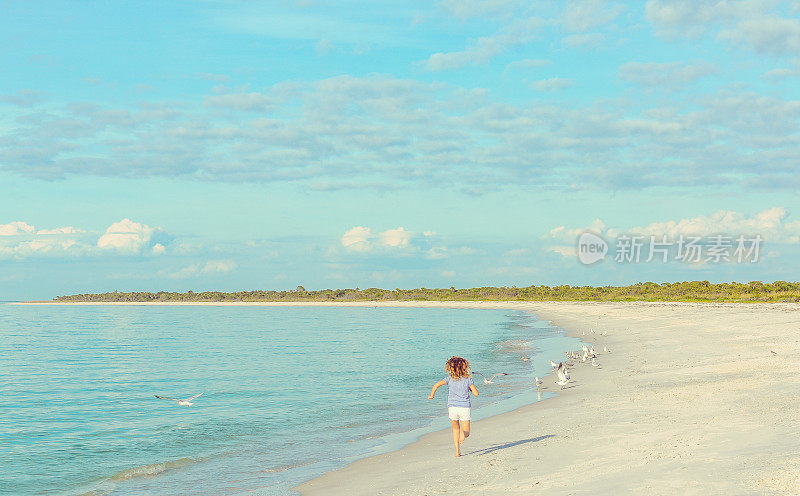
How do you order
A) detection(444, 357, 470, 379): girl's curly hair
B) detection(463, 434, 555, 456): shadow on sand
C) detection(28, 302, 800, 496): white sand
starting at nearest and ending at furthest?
detection(28, 302, 800, 496): white sand < detection(444, 357, 470, 379): girl's curly hair < detection(463, 434, 555, 456): shadow on sand

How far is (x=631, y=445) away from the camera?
1266 cm

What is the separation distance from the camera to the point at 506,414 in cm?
1966

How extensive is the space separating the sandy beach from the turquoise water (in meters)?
2.16

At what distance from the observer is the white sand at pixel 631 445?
1007cm

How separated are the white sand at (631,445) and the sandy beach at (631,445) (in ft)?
0.08

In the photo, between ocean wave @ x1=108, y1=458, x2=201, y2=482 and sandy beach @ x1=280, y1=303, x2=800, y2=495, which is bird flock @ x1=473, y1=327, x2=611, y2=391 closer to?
sandy beach @ x1=280, y1=303, x2=800, y2=495

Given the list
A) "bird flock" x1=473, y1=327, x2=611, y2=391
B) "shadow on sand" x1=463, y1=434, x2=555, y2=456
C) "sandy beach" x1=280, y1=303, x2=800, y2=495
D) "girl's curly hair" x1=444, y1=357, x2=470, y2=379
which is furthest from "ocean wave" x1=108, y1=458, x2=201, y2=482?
"bird flock" x1=473, y1=327, x2=611, y2=391

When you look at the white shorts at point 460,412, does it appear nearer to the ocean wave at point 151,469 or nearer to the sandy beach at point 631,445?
the sandy beach at point 631,445

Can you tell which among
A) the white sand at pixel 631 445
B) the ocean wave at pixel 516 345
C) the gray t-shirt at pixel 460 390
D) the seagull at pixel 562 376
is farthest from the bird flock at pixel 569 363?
the gray t-shirt at pixel 460 390

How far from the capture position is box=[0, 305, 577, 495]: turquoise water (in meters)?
15.2

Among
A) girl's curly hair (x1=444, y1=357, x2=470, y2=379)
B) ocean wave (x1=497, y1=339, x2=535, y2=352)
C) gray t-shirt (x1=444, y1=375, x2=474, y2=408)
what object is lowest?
ocean wave (x1=497, y1=339, x2=535, y2=352)

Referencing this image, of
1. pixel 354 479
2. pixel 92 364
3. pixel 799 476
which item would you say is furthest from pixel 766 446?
pixel 92 364

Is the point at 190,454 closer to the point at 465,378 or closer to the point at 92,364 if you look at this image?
the point at 465,378

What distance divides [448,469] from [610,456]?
10.6 ft
